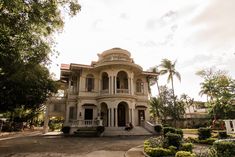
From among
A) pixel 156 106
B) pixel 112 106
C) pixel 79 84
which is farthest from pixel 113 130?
pixel 156 106

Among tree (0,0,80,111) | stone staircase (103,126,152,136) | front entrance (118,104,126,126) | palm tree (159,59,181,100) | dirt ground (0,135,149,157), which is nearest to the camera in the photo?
tree (0,0,80,111)

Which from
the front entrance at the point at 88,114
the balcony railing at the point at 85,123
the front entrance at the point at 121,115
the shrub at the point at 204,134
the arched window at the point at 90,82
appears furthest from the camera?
the arched window at the point at 90,82

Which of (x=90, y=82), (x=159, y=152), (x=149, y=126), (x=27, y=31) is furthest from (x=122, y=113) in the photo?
(x=27, y=31)

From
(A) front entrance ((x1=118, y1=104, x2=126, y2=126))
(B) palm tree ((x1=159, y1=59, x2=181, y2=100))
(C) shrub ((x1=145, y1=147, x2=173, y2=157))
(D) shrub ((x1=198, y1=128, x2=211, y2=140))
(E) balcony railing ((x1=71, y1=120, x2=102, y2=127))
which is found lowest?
(C) shrub ((x1=145, y1=147, x2=173, y2=157))

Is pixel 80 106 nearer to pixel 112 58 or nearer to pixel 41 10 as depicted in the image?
pixel 112 58

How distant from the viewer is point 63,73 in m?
31.5

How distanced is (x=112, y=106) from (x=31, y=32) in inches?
675

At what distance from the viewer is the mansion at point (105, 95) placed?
27516 millimetres

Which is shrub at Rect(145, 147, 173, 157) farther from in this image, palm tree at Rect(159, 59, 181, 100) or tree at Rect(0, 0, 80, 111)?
palm tree at Rect(159, 59, 181, 100)

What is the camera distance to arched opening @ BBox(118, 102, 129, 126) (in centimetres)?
2894

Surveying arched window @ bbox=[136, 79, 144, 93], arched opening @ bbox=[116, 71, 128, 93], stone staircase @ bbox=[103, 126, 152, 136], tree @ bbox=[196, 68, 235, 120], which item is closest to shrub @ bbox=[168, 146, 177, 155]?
stone staircase @ bbox=[103, 126, 152, 136]

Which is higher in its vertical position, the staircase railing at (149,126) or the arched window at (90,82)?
the arched window at (90,82)

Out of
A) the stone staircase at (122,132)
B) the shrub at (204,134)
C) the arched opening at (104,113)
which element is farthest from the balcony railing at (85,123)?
the shrub at (204,134)

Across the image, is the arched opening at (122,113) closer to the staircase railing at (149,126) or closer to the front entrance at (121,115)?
the front entrance at (121,115)
